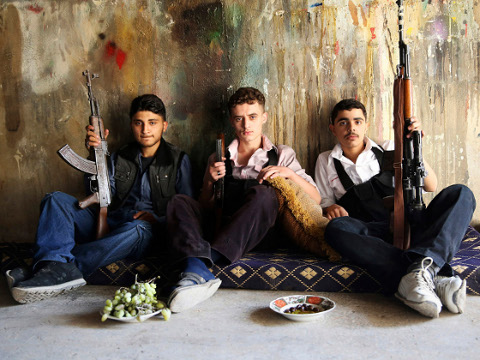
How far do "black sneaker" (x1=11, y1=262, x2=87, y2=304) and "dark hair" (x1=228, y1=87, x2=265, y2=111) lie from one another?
1568 mm

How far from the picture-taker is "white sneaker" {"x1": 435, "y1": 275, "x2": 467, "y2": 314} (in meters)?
2.01

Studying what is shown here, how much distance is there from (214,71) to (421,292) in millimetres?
2332

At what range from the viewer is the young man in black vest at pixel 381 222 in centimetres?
204

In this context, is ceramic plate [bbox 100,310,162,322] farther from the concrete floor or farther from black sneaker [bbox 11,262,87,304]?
black sneaker [bbox 11,262,87,304]

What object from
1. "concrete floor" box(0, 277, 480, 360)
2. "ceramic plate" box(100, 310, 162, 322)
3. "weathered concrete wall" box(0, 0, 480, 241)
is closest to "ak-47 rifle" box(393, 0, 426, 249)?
"concrete floor" box(0, 277, 480, 360)

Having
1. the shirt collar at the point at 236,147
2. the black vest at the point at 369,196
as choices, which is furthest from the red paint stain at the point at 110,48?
the black vest at the point at 369,196

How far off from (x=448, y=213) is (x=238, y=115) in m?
1.56

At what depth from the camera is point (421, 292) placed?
1.95 metres

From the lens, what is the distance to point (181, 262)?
2.32 meters

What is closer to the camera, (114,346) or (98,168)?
(114,346)

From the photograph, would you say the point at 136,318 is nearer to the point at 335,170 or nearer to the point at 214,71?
the point at 335,170

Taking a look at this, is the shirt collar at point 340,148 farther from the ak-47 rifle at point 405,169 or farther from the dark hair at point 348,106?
the ak-47 rifle at point 405,169

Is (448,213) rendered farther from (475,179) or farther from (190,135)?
(190,135)

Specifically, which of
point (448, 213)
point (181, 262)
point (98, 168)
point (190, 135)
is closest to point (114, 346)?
point (181, 262)
